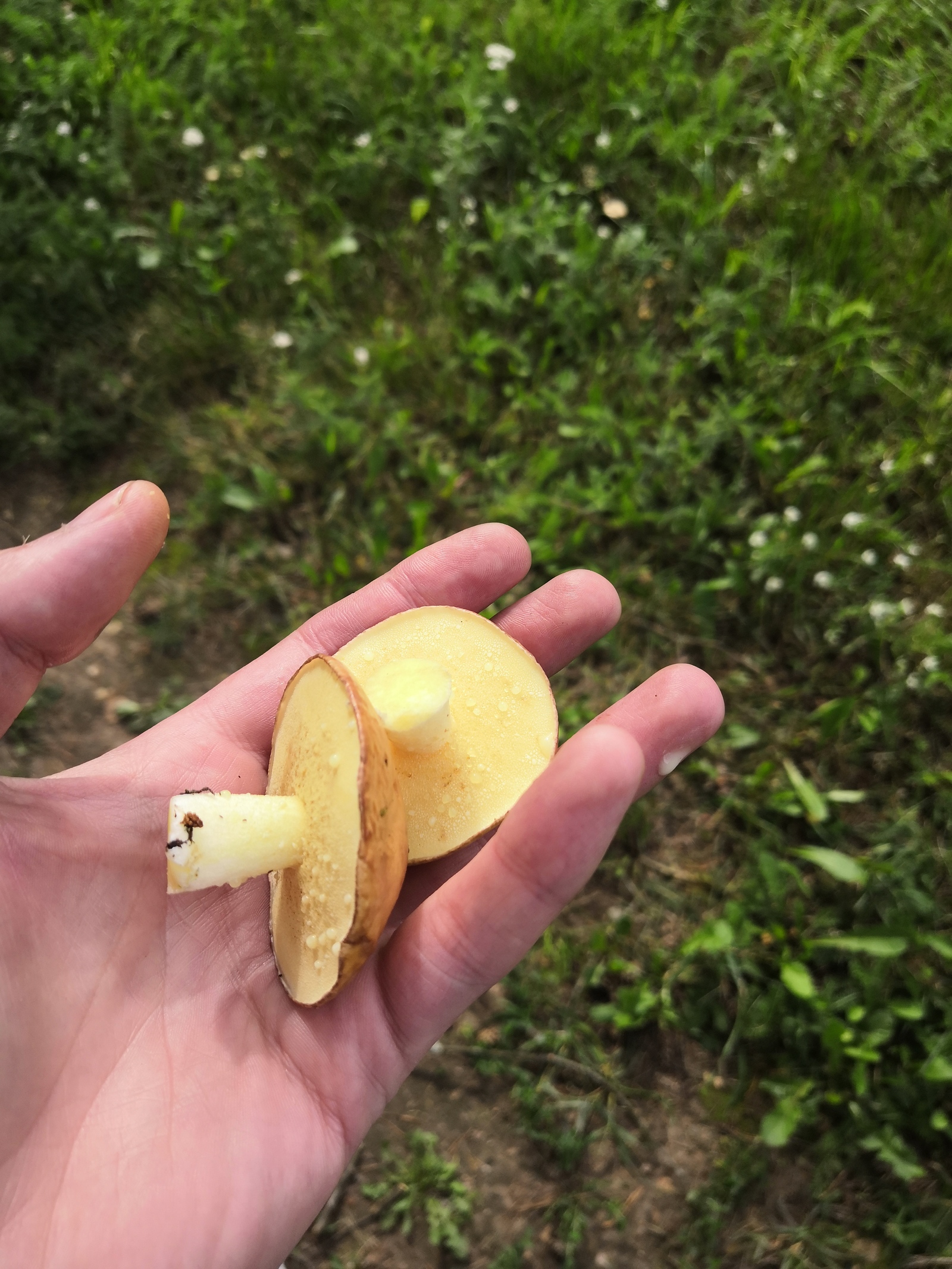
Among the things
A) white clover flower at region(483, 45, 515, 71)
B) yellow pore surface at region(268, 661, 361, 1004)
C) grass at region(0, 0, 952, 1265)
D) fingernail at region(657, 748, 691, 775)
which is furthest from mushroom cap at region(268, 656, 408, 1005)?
white clover flower at region(483, 45, 515, 71)

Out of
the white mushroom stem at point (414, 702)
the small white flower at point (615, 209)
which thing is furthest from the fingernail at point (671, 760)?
the small white flower at point (615, 209)

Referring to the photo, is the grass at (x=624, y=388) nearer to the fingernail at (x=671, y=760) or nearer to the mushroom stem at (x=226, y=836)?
the fingernail at (x=671, y=760)

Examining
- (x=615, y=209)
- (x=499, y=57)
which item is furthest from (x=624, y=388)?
(x=499, y=57)

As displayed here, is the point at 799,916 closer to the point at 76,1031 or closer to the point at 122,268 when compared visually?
the point at 76,1031

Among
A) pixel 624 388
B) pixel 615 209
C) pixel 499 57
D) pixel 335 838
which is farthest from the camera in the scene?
pixel 499 57

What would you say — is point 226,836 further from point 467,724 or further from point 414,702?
point 467,724

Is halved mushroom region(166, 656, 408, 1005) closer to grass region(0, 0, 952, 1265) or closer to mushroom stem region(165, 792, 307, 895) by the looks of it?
mushroom stem region(165, 792, 307, 895)

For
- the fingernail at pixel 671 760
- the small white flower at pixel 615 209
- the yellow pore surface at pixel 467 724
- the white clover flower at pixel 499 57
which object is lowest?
the fingernail at pixel 671 760

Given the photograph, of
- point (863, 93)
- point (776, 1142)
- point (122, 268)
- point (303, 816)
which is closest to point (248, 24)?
point (122, 268)
